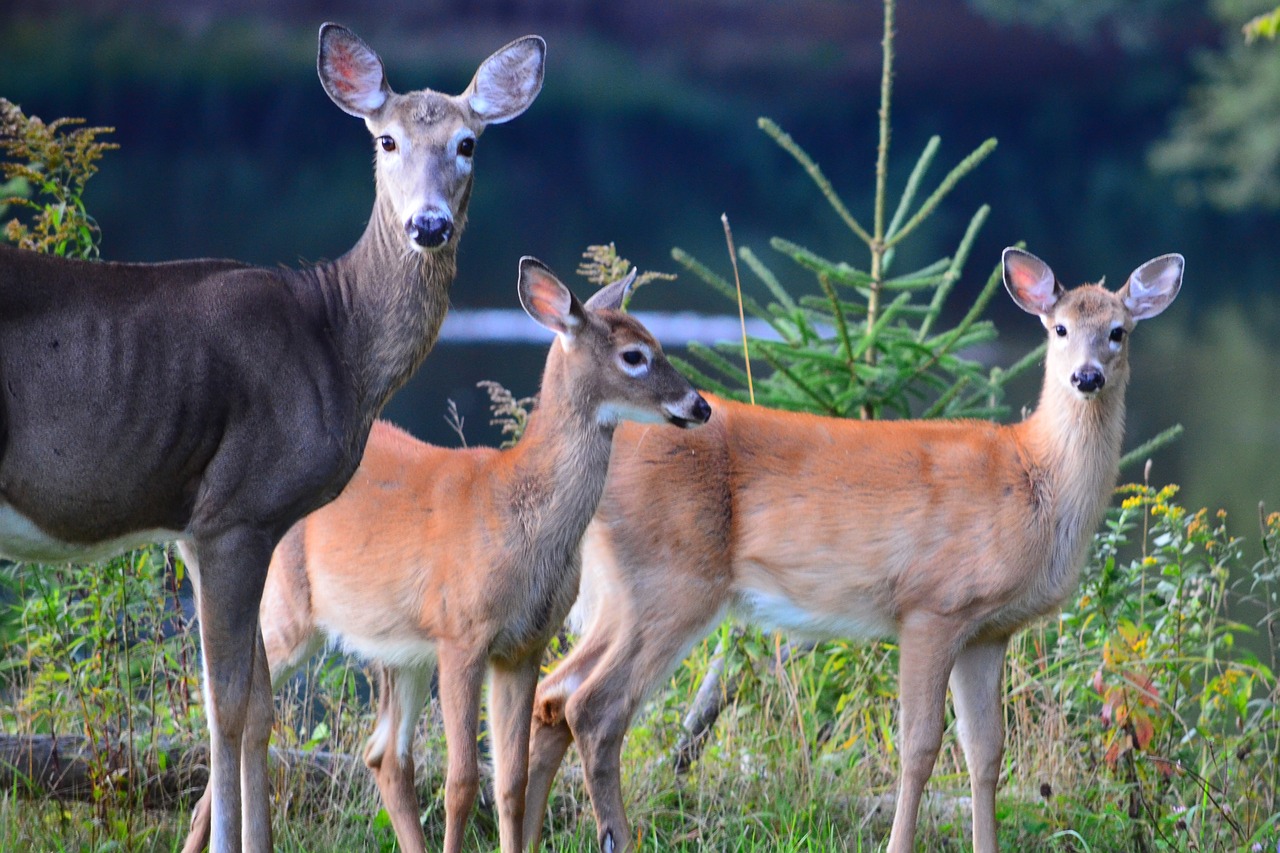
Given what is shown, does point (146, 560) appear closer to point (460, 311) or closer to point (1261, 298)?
point (460, 311)

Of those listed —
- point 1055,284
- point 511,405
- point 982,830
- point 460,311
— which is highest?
point 460,311

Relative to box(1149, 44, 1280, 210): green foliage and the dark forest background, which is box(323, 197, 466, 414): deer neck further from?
box(1149, 44, 1280, 210): green foliage

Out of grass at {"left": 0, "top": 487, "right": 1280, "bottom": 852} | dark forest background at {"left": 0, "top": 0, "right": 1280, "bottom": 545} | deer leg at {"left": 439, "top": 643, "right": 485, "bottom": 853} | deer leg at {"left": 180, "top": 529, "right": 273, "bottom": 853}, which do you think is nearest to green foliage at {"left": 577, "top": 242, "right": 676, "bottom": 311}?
grass at {"left": 0, "top": 487, "right": 1280, "bottom": 852}

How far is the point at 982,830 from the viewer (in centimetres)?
520

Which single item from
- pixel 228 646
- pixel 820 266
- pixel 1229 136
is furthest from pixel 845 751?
pixel 1229 136

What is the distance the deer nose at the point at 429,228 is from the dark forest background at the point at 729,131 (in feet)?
45.0

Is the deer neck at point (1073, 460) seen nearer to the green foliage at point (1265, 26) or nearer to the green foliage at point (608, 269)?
the green foliage at point (608, 269)

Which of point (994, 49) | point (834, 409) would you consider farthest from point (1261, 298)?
point (834, 409)

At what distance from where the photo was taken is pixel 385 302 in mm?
4543

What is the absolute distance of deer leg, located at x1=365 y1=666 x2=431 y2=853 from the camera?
16.7ft

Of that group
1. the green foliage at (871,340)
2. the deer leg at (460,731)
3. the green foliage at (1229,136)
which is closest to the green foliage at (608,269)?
the green foliage at (871,340)

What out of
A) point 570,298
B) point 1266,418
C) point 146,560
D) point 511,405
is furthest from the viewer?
point 1266,418

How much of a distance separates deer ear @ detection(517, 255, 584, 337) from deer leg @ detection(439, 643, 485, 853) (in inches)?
37.8

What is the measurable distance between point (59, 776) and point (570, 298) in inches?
78.1
